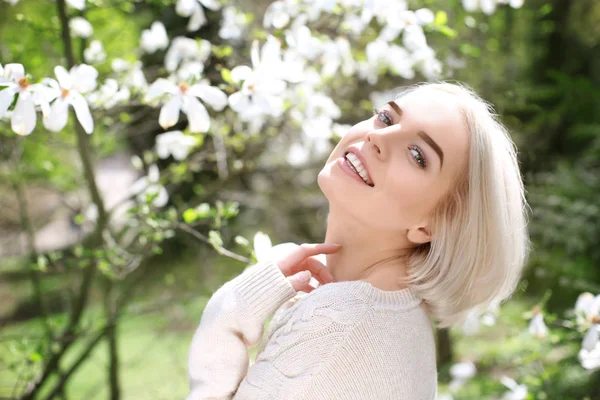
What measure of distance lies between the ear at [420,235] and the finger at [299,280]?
0.20m

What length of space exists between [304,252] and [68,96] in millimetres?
507

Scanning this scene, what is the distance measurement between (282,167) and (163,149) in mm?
2042

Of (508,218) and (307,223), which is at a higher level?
(508,218)

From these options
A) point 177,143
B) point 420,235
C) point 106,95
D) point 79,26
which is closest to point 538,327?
point 420,235

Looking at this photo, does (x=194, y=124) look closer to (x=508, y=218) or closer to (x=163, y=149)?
(x=508, y=218)

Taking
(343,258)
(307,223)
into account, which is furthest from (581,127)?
(343,258)

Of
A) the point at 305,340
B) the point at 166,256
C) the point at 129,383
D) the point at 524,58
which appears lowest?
the point at 166,256

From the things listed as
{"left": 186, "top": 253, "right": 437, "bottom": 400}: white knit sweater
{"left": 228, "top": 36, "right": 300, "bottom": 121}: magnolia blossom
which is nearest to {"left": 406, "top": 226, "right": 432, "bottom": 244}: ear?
{"left": 186, "top": 253, "right": 437, "bottom": 400}: white knit sweater

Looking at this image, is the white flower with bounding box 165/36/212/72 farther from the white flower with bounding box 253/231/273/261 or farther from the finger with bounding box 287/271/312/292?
the finger with bounding box 287/271/312/292

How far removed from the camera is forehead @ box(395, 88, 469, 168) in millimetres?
1094

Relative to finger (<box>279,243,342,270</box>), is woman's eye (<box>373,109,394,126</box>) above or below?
above

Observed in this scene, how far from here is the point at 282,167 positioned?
394 cm

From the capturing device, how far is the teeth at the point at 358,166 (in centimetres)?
110

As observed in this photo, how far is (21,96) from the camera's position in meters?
1.03
